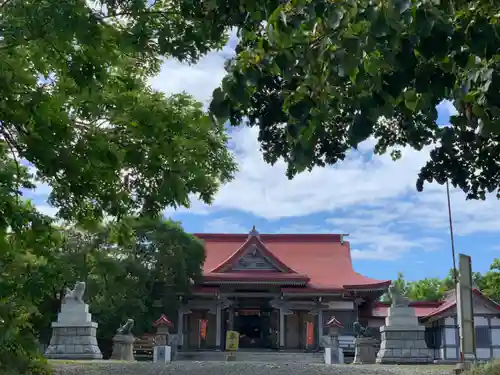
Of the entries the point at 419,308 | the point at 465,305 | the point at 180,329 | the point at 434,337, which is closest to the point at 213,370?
the point at 465,305

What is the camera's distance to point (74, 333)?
51.5ft

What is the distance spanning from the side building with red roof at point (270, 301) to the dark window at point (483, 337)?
358cm

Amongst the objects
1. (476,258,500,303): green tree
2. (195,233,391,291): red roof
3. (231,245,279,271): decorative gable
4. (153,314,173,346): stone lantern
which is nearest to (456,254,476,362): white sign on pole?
(153,314,173,346): stone lantern

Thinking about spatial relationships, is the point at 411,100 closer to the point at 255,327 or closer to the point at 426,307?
the point at 426,307

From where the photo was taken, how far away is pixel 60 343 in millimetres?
15547

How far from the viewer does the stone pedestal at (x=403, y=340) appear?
16172 mm

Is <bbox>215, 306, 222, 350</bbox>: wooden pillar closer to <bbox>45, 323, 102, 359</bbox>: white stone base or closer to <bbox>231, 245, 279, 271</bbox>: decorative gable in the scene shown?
<bbox>231, 245, 279, 271</bbox>: decorative gable

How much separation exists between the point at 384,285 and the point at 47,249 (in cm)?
1802

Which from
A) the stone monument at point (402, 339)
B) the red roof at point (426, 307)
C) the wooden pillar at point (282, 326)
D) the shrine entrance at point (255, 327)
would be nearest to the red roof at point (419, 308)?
the red roof at point (426, 307)

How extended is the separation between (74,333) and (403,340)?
8893 millimetres

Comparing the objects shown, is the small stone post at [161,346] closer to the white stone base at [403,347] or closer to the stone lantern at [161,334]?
the stone lantern at [161,334]

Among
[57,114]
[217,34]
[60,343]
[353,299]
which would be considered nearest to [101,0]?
[57,114]

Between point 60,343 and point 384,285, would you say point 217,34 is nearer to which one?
point 60,343

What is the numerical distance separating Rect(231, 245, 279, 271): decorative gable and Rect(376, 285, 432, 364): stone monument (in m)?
7.46
